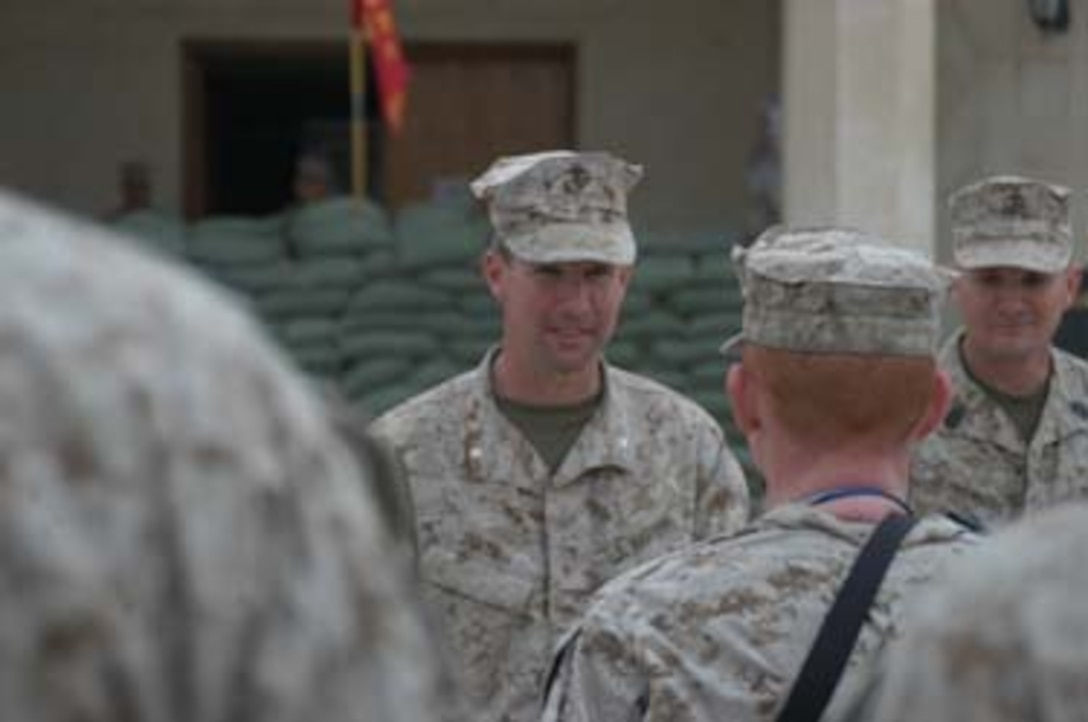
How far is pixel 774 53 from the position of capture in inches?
498

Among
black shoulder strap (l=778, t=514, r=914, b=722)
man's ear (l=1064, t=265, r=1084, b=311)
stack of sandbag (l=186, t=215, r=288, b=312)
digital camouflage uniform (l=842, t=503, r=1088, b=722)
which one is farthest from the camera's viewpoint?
stack of sandbag (l=186, t=215, r=288, b=312)

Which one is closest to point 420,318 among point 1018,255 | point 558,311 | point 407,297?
point 407,297

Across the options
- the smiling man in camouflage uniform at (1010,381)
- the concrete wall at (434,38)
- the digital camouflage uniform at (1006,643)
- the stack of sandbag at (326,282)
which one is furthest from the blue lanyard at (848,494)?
the concrete wall at (434,38)

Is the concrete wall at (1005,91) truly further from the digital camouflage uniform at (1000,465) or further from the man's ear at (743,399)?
the man's ear at (743,399)

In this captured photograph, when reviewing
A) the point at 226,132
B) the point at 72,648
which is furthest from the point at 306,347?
the point at 72,648

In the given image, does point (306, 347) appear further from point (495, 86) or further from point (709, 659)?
point (709, 659)

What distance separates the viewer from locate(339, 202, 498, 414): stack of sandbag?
10625 mm

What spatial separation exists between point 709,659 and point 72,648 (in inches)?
70.7

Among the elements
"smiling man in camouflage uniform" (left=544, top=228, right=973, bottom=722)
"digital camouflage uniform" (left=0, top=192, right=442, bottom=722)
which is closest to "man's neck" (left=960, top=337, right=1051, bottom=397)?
"smiling man in camouflage uniform" (left=544, top=228, right=973, bottom=722)

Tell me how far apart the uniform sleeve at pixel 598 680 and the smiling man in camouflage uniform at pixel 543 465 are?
1443mm

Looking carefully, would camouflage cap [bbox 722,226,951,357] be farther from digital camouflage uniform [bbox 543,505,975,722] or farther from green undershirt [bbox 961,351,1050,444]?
green undershirt [bbox 961,351,1050,444]

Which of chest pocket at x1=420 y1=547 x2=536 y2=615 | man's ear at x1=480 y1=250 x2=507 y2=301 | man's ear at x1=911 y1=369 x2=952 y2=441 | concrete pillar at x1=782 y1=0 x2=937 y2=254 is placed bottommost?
chest pocket at x1=420 y1=547 x2=536 y2=615

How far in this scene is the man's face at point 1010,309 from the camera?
5.36 meters

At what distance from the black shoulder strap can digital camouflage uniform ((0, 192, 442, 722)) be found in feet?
5.30
